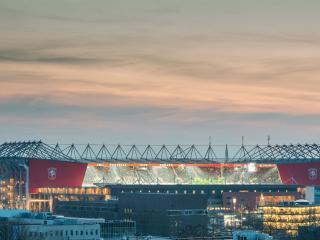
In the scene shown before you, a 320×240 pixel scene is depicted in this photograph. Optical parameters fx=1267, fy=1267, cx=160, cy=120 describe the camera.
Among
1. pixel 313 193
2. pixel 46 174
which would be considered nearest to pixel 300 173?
pixel 313 193

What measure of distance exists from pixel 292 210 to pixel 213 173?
41.1m

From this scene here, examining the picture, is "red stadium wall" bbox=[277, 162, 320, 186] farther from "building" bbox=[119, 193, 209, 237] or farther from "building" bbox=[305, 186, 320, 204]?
"building" bbox=[119, 193, 209, 237]

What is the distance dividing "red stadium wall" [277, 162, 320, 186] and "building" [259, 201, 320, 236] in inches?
1192

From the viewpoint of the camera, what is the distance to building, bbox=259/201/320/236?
12375cm

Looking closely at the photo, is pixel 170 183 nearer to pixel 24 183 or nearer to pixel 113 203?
pixel 24 183

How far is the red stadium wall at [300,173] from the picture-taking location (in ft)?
522

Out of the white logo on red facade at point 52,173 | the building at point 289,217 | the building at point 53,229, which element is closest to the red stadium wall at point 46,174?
the white logo on red facade at point 52,173

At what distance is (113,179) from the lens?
16612cm

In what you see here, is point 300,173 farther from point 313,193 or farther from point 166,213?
point 166,213

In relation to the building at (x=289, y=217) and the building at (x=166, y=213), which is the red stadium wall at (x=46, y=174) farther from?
the building at (x=289, y=217)

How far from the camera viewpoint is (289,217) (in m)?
125

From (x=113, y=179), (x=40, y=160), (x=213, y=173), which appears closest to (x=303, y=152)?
(x=213, y=173)

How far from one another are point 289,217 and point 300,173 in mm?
35406

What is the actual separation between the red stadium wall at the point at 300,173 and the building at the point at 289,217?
30.3m
